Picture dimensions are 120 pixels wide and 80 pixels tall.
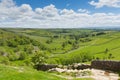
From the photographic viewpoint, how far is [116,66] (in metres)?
39.1

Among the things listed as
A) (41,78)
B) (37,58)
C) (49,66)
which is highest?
(41,78)

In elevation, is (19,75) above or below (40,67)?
above

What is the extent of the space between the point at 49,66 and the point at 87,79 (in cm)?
1928

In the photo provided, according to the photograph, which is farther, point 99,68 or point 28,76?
point 99,68

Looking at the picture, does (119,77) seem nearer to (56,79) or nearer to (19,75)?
(56,79)

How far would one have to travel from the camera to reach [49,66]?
158 ft

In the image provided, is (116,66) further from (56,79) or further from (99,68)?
(56,79)

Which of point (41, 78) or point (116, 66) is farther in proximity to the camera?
point (116, 66)

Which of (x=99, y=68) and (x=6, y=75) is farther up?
(x=6, y=75)

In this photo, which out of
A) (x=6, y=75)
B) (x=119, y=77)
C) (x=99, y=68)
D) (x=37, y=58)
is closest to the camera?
(x=6, y=75)

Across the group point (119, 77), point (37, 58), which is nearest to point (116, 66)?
point (119, 77)

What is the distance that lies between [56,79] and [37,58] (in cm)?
6868

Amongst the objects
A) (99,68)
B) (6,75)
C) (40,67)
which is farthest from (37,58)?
(6,75)

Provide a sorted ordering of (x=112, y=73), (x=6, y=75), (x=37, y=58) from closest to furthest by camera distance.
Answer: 1. (x=6, y=75)
2. (x=112, y=73)
3. (x=37, y=58)
